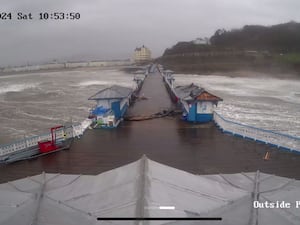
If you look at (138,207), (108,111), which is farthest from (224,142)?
(138,207)

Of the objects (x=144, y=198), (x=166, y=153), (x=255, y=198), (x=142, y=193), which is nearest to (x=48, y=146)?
(x=166, y=153)

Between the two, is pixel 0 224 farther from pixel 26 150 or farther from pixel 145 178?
pixel 26 150

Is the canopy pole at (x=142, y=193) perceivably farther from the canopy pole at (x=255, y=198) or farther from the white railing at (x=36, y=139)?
the white railing at (x=36, y=139)

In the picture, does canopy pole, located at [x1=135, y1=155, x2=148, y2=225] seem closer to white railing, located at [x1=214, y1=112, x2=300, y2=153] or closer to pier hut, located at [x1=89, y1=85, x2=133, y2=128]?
white railing, located at [x1=214, y1=112, x2=300, y2=153]

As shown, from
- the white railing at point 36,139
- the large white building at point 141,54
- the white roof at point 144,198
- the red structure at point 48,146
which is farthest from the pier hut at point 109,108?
the large white building at point 141,54

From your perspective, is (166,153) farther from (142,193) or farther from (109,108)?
(142,193)
